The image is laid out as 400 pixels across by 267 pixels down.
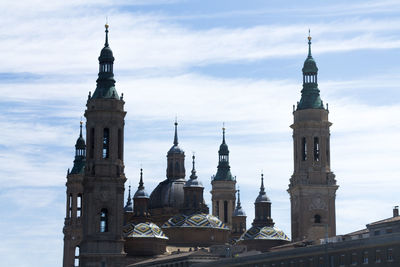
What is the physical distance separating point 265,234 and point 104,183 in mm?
29255

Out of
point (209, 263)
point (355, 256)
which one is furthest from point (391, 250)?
point (209, 263)

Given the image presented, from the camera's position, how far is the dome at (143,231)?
18250cm

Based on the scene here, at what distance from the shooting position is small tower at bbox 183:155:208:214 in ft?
633

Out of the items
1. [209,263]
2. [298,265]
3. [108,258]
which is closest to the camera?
[298,265]

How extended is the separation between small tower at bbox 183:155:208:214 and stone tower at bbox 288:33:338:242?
19248 millimetres

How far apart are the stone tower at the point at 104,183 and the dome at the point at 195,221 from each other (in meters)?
17.0

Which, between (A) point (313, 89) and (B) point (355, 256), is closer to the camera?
(B) point (355, 256)

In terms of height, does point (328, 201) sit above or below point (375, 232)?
above

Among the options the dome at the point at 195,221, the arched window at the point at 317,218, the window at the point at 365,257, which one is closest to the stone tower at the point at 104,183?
the dome at the point at 195,221

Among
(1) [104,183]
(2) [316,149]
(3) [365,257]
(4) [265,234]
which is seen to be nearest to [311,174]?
(2) [316,149]

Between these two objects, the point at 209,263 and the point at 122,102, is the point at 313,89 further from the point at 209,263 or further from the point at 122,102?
the point at 209,263

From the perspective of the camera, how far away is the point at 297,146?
180 m

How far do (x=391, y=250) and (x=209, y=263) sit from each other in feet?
150

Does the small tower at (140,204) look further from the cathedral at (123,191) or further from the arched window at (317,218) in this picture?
the arched window at (317,218)
